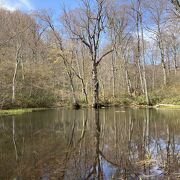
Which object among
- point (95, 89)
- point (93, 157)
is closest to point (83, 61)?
point (95, 89)

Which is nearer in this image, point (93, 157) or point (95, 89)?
point (93, 157)

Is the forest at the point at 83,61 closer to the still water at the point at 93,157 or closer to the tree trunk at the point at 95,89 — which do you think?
the tree trunk at the point at 95,89

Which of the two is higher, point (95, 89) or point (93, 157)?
point (95, 89)

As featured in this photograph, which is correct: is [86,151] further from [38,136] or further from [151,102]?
[151,102]

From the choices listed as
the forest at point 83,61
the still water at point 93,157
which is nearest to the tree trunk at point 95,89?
the forest at point 83,61

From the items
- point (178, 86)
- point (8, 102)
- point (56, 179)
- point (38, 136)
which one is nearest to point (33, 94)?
point (8, 102)

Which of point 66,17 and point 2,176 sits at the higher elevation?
point 66,17

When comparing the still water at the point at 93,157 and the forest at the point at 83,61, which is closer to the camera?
the still water at the point at 93,157

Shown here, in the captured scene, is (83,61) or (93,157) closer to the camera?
(93,157)

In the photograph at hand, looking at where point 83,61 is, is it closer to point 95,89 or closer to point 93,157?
point 95,89

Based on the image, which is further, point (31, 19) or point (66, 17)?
point (31, 19)

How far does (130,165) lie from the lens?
603 cm

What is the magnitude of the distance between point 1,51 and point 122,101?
18.8m

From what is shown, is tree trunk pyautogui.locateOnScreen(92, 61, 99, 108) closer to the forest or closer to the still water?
the forest
